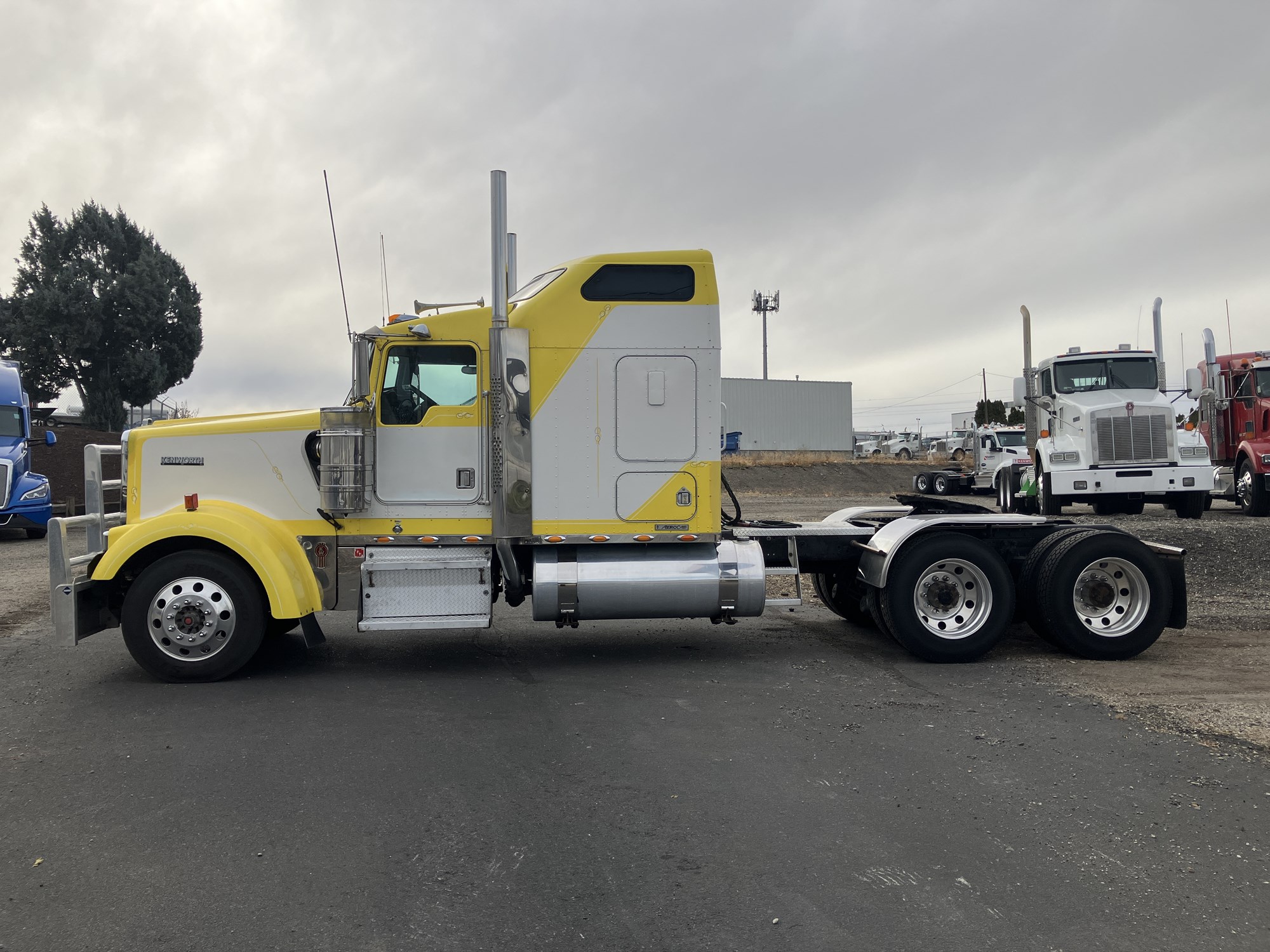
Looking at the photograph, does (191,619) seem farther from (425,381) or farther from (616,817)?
(616,817)

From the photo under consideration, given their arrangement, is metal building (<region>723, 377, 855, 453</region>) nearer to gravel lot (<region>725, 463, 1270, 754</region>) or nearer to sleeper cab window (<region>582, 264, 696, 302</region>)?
gravel lot (<region>725, 463, 1270, 754</region>)

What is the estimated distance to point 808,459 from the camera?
50.2m

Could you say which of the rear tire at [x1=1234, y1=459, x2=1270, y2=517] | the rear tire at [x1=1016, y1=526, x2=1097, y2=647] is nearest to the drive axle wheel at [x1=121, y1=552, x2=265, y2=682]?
the rear tire at [x1=1016, y1=526, x2=1097, y2=647]

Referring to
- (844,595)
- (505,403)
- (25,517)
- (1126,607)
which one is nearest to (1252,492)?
(1126,607)

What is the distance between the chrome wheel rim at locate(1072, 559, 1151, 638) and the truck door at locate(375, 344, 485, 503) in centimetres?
518

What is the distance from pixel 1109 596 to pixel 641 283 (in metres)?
4.78

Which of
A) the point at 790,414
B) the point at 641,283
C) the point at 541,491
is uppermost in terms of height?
the point at 790,414

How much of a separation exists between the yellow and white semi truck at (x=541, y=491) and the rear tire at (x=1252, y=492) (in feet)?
40.4

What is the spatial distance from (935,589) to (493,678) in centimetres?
378

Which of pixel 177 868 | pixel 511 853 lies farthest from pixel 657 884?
pixel 177 868

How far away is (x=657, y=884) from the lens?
3.76 meters

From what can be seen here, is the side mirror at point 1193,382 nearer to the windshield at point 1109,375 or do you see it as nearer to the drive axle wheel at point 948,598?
the windshield at point 1109,375

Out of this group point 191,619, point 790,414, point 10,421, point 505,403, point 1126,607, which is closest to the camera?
point 191,619

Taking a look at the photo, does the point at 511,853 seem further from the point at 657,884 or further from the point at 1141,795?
the point at 1141,795
